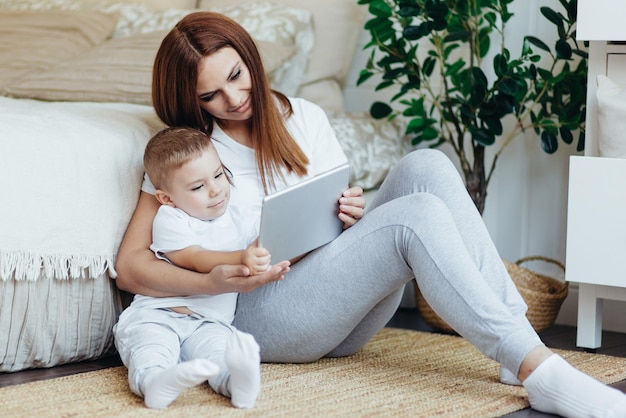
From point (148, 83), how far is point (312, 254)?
811 millimetres

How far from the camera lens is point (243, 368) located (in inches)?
52.7

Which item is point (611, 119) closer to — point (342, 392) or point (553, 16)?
point (553, 16)

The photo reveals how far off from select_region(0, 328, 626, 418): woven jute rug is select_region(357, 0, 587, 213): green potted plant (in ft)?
2.17

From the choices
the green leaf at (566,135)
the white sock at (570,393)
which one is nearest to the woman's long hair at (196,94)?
the white sock at (570,393)

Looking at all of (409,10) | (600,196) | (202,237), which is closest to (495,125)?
(409,10)

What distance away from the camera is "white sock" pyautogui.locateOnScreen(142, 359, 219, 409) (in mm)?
1306

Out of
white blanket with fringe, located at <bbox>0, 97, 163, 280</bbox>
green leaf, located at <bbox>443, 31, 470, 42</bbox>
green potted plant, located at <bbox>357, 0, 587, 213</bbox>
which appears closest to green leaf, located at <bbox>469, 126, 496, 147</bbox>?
green potted plant, located at <bbox>357, 0, 587, 213</bbox>

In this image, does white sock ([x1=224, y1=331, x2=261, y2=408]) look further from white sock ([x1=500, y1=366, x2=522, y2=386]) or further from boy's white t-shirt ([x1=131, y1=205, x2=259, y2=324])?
white sock ([x1=500, y1=366, x2=522, y2=386])

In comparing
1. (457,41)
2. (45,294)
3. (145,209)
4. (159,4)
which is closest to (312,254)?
(145,209)

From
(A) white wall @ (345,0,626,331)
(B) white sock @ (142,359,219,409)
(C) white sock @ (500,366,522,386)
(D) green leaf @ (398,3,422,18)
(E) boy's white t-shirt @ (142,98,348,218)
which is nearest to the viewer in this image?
(B) white sock @ (142,359,219,409)

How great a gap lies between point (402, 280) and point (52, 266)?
0.61m

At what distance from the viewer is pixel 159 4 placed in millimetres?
2705

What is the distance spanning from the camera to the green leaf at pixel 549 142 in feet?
7.36

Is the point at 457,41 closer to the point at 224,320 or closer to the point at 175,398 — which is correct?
the point at 224,320
